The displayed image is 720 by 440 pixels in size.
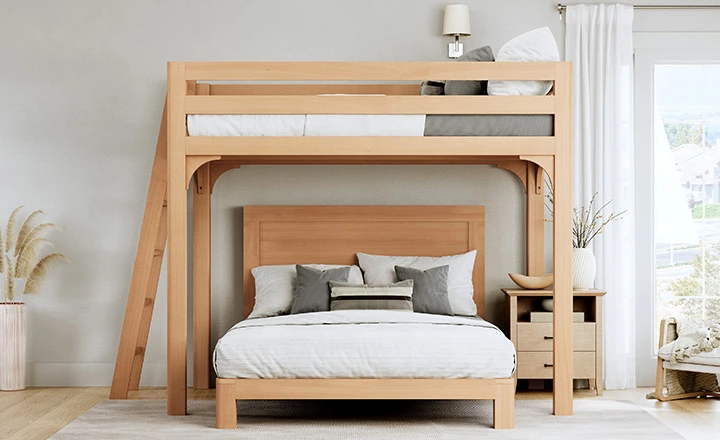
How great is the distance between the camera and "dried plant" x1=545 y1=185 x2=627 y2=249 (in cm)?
531

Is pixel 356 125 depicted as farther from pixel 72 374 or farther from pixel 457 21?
pixel 72 374

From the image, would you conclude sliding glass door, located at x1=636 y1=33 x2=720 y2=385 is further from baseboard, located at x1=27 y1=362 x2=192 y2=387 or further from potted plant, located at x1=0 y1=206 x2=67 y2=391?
potted plant, located at x1=0 y1=206 x2=67 y2=391

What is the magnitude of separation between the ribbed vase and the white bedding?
1793 mm

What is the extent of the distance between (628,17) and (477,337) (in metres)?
2.51

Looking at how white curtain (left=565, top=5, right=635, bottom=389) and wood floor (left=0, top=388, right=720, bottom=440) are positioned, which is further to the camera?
white curtain (left=565, top=5, right=635, bottom=389)

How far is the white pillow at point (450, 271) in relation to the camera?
519 cm

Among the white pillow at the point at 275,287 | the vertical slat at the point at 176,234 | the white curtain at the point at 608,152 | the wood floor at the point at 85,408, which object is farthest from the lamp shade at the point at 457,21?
the wood floor at the point at 85,408

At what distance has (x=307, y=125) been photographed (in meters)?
4.36

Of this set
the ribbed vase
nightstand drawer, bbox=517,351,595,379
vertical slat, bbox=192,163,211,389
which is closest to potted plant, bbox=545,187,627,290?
nightstand drawer, bbox=517,351,595,379

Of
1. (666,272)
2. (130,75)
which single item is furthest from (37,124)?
(666,272)

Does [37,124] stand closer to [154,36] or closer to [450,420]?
[154,36]

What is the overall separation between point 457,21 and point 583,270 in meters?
1.73

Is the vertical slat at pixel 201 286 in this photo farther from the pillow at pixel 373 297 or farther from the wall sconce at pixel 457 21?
the wall sconce at pixel 457 21

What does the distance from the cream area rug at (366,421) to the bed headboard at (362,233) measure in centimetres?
98
